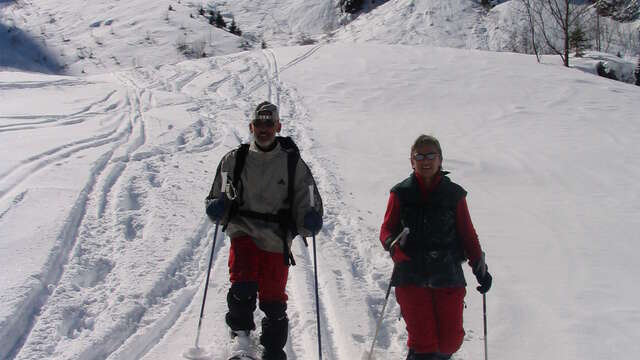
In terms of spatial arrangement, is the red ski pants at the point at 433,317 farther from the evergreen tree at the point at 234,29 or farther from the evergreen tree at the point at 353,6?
the evergreen tree at the point at 353,6

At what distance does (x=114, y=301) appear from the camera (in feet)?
14.3

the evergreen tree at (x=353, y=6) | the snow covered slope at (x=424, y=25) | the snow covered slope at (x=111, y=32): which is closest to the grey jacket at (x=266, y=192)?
the snow covered slope at (x=111, y=32)

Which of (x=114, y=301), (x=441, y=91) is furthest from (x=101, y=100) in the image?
(x=114, y=301)

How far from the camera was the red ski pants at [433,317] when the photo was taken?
3.30 metres

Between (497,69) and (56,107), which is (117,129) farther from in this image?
(497,69)

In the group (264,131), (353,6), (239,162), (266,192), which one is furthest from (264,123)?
(353,6)

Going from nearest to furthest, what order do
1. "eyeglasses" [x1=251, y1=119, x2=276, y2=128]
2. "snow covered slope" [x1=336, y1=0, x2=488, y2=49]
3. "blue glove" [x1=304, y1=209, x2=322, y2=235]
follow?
"blue glove" [x1=304, y1=209, x2=322, y2=235], "eyeglasses" [x1=251, y1=119, x2=276, y2=128], "snow covered slope" [x1=336, y1=0, x2=488, y2=49]

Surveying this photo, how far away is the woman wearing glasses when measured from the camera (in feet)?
10.9

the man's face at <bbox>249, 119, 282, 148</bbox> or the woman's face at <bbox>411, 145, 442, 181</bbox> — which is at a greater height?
the man's face at <bbox>249, 119, 282, 148</bbox>

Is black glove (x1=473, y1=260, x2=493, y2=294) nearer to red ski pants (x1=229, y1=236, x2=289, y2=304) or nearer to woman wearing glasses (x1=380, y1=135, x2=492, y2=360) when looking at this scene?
woman wearing glasses (x1=380, y1=135, x2=492, y2=360)

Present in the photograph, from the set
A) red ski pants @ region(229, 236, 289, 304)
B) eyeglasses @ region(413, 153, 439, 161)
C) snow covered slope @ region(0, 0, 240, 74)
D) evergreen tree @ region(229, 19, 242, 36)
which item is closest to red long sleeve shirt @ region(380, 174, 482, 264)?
eyeglasses @ region(413, 153, 439, 161)

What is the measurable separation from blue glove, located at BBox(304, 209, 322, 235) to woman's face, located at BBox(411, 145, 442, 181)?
73 cm

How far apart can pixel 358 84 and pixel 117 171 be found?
9042 millimetres

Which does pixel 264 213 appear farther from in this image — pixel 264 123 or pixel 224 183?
pixel 264 123
